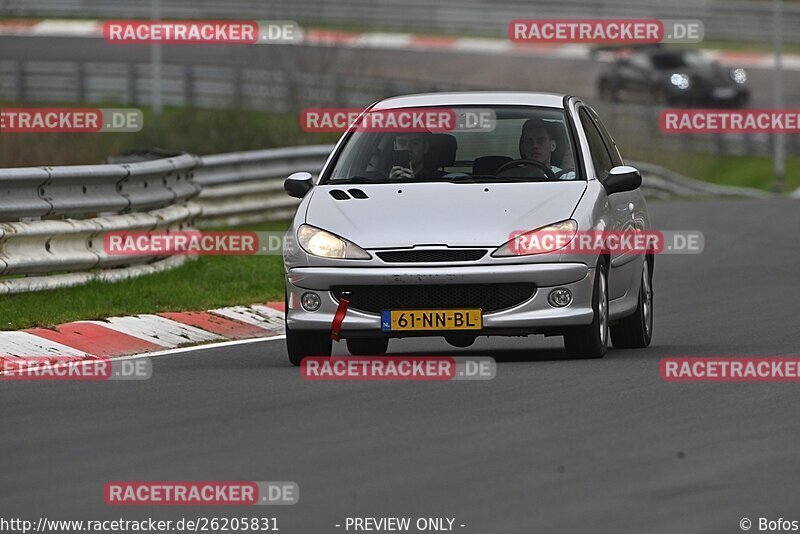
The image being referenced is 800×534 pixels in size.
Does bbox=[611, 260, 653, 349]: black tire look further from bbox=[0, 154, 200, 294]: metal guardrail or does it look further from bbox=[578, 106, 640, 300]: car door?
bbox=[0, 154, 200, 294]: metal guardrail

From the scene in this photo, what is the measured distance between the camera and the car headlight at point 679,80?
49156 millimetres

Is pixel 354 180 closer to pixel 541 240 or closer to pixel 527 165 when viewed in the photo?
pixel 527 165

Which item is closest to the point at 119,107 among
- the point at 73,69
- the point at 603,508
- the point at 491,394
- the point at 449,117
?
the point at 73,69

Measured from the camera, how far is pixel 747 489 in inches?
296

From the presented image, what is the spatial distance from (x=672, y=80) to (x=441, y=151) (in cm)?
3787

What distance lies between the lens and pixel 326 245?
37.7 feet

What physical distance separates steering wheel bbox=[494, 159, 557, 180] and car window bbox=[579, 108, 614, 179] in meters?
0.30

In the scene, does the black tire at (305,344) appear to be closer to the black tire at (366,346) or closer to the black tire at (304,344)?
the black tire at (304,344)

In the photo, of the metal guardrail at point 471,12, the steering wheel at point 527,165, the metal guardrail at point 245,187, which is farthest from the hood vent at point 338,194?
the metal guardrail at point 471,12

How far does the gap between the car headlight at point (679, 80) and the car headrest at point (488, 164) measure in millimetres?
37490

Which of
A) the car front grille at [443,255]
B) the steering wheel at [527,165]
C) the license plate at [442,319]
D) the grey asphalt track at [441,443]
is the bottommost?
the grey asphalt track at [441,443]

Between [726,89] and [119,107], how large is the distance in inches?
562

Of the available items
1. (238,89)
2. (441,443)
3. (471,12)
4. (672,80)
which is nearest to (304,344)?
(441,443)

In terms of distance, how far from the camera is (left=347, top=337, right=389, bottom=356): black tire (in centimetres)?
1256
